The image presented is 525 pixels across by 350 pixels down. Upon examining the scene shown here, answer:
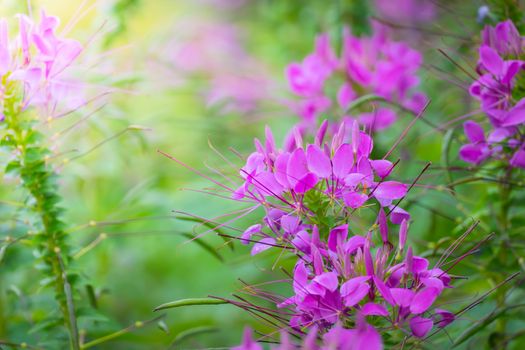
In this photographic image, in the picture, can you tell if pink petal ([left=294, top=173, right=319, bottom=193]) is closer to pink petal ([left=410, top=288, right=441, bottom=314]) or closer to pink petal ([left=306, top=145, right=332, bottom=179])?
pink petal ([left=306, top=145, right=332, bottom=179])

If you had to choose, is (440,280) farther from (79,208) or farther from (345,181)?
(79,208)

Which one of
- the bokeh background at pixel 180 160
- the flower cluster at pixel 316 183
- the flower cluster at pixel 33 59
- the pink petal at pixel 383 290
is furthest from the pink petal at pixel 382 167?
the flower cluster at pixel 33 59

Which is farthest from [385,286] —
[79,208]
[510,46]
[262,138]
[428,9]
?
[428,9]

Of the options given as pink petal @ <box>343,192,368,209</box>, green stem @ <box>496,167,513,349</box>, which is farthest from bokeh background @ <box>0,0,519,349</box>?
pink petal @ <box>343,192,368,209</box>

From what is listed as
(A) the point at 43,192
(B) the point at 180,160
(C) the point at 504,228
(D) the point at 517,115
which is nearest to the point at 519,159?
(D) the point at 517,115

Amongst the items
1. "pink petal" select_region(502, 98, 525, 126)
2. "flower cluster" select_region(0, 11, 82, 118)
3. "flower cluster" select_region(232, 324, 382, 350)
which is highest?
"flower cluster" select_region(0, 11, 82, 118)
